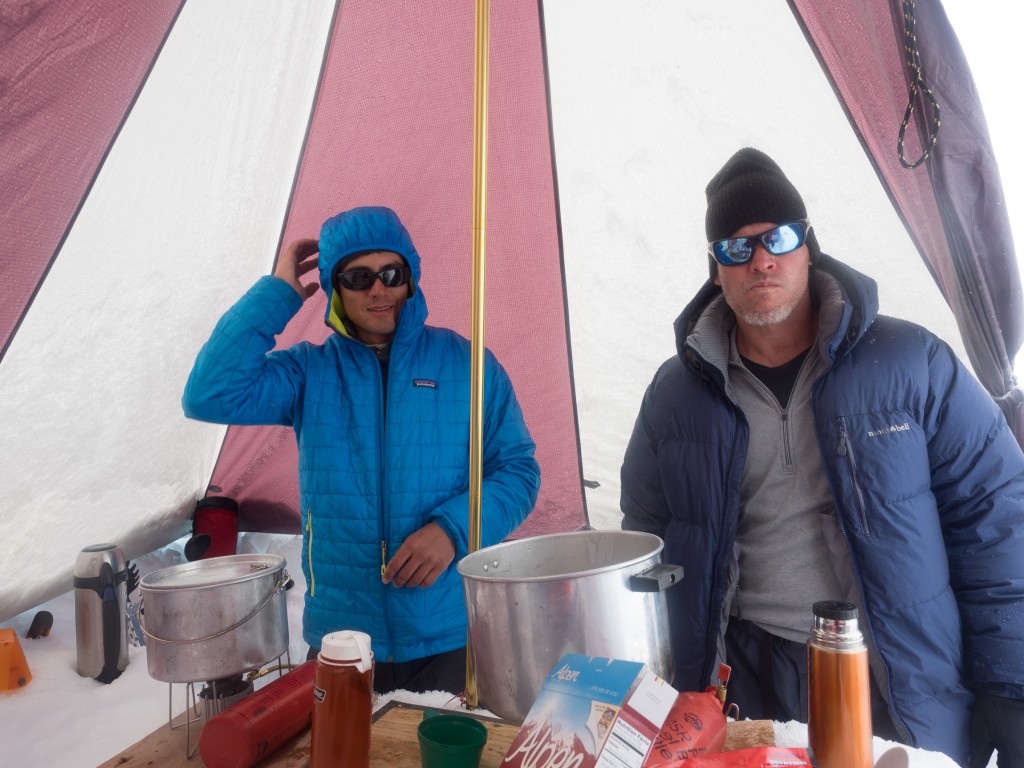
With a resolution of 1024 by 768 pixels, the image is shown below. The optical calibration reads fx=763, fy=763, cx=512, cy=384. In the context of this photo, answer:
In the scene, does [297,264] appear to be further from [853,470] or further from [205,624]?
[853,470]

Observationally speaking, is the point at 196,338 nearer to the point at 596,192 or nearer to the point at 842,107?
the point at 596,192

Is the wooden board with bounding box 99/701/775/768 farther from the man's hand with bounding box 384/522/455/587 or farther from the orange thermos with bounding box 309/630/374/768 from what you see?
the man's hand with bounding box 384/522/455/587

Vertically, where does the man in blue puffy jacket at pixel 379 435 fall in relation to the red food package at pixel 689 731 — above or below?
above

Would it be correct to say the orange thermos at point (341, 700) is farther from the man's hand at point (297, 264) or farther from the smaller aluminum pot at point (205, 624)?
the man's hand at point (297, 264)

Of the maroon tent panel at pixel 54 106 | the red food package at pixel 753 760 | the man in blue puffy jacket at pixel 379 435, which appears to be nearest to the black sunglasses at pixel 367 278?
the man in blue puffy jacket at pixel 379 435

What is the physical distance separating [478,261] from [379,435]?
0.69 m

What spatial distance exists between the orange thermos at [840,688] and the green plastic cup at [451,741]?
0.42 metres

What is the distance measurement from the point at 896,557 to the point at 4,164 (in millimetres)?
1987

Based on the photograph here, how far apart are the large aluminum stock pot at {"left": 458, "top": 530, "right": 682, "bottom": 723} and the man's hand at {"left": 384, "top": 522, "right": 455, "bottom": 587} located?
66 cm

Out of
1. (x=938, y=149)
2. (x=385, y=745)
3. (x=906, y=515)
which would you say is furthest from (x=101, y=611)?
(x=938, y=149)

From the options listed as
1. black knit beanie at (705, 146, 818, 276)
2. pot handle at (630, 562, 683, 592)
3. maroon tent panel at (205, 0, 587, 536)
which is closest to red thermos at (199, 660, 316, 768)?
pot handle at (630, 562, 683, 592)

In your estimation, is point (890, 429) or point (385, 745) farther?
point (890, 429)

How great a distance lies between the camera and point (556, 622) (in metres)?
0.94

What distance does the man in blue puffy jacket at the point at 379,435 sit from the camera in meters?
1.78
